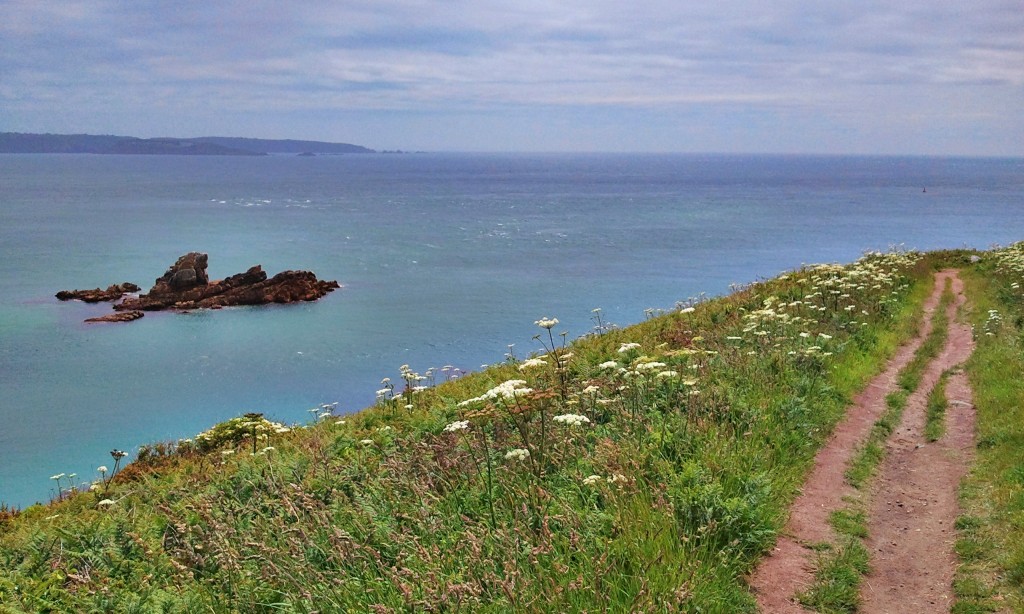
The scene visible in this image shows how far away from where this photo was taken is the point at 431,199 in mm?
143500

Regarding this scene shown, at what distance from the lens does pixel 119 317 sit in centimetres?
4906

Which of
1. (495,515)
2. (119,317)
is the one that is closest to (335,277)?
(119,317)

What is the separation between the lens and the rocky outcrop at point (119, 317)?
48.6m

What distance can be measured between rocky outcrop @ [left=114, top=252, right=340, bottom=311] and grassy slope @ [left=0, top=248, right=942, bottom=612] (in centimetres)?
4381

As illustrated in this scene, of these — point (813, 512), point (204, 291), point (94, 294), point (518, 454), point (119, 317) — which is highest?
point (518, 454)

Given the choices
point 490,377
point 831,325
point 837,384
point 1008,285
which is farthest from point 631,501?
point 1008,285

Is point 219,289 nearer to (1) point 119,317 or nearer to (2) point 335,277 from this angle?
(1) point 119,317

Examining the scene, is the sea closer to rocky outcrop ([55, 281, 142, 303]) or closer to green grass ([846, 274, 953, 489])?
rocky outcrop ([55, 281, 142, 303])

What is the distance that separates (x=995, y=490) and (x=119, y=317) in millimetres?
51181

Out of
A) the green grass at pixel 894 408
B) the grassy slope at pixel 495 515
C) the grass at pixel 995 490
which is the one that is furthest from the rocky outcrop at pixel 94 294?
the grass at pixel 995 490

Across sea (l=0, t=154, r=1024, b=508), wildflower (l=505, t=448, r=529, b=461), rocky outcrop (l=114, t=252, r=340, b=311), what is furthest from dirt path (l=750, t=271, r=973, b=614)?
rocky outcrop (l=114, t=252, r=340, b=311)

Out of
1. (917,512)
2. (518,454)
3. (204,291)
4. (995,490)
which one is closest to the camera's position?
(518,454)

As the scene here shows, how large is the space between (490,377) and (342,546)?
35.4 ft

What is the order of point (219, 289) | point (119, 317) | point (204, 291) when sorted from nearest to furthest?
point (119, 317), point (204, 291), point (219, 289)
